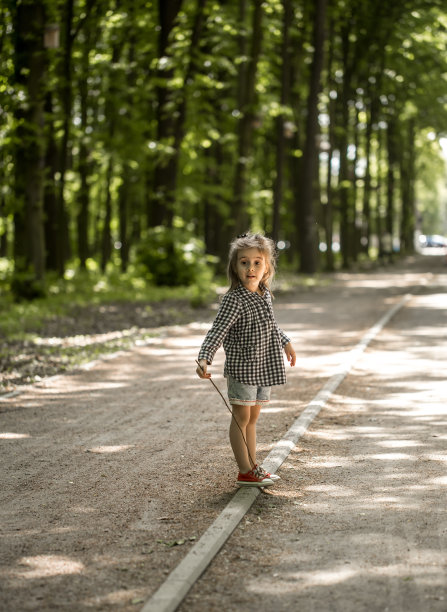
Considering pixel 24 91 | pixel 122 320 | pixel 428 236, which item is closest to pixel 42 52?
pixel 24 91

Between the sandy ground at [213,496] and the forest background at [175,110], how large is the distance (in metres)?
7.79

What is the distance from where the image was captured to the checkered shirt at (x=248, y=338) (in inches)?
234

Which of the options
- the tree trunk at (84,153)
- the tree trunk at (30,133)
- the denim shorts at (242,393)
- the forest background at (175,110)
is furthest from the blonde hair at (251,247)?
the tree trunk at (84,153)

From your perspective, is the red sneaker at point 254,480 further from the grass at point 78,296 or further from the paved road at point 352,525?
the grass at point 78,296

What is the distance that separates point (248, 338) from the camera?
6.01 meters

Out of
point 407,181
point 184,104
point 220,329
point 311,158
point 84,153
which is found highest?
point 184,104

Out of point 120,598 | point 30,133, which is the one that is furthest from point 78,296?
point 120,598

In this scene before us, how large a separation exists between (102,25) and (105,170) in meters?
5.87

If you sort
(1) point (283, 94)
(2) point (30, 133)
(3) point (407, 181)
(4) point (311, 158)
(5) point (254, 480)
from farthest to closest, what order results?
1. (3) point (407, 181)
2. (4) point (311, 158)
3. (1) point (283, 94)
4. (2) point (30, 133)
5. (5) point (254, 480)

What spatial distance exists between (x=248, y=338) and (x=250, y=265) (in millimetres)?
475

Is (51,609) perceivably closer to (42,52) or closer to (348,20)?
(42,52)

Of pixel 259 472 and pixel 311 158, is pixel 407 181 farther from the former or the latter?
pixel 259 472

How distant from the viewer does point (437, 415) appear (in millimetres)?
8609

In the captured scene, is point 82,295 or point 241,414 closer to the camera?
point 241,414
